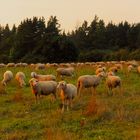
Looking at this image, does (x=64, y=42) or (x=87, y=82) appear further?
(x=64, y=42)

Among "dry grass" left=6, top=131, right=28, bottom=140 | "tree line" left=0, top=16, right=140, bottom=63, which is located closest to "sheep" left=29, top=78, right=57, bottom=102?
"dry grass" left=6, top=131, right=28, bottom=140

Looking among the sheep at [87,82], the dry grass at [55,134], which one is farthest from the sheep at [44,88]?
the dry grass at [55,134]

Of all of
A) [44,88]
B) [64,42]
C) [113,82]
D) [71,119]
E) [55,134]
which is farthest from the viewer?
[64,42]

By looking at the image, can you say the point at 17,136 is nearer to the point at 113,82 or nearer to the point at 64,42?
the point at 113,82

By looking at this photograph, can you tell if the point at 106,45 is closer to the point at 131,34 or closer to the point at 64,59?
the point at 131,34

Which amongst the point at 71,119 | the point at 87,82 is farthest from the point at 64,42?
the point at 71,119

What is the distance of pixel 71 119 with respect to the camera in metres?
14.6

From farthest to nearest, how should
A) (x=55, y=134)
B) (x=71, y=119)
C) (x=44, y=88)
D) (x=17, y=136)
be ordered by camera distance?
1. (x=44, y=88)
2. (x=71, y=119)
3. (x=17, y=136)
4. (x=55, y=134)

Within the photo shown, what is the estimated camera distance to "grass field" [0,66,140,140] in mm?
12422

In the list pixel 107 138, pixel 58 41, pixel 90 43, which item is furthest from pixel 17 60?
pixel 107 138

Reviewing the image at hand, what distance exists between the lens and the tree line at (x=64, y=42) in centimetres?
7525

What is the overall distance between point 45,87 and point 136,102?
409cm

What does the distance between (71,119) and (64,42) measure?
60051mm

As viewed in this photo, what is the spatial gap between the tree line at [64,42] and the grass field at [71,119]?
55.3 meters
